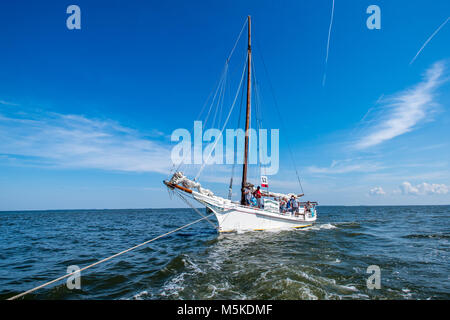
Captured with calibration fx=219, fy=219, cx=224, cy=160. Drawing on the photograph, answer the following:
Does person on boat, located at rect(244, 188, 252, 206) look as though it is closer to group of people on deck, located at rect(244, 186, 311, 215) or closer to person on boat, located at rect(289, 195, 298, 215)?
group of people on deck, located at rect(244, 186, 311, 215)

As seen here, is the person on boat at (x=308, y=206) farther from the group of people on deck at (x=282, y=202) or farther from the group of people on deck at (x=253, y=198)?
the group of people on deck at (x=253, y=198)

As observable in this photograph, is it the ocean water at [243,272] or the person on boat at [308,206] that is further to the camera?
the person on boat at [308,206]

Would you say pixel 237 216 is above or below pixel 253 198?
below

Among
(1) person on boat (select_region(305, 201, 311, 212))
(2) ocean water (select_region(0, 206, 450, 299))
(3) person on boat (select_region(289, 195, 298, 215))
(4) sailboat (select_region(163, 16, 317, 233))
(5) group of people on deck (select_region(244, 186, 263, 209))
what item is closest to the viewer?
(2) ocean water (select_region(0, 206, 450, 299))

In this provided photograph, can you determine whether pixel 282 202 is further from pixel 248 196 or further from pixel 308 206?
pixel 248 196

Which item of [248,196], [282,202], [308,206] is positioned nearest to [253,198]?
[248,196]

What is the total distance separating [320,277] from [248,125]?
16.5m

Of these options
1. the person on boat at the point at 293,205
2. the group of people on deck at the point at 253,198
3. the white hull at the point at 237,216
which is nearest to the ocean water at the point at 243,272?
the white hull at the point at 237,216

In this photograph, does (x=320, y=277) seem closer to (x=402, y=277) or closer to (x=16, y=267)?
(x=402, y=277)

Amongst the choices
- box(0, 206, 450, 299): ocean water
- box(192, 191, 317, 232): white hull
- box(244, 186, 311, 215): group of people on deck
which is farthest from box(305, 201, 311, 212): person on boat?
box(0, 206, 450, 299): ocean water

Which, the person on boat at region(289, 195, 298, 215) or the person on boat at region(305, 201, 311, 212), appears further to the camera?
the person on boat at region(305, 201, 311, 212)
